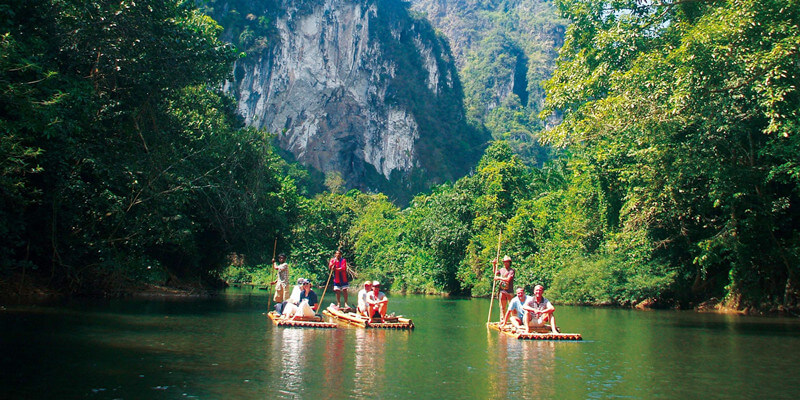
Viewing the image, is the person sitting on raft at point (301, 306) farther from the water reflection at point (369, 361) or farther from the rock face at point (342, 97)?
the rock face at point (342, 97)

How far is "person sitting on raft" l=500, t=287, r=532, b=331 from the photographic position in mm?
13094

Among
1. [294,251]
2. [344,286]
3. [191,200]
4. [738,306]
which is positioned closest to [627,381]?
[344,286]

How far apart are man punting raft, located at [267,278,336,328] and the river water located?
12.4 inches

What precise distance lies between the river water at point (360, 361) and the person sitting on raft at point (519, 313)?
525 millimetres

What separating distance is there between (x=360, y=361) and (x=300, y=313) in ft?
17.4

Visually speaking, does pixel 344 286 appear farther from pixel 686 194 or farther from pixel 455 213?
pixel 455 213

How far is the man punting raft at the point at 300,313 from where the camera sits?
14094 mm

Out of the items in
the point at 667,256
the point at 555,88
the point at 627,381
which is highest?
the point at 555,88

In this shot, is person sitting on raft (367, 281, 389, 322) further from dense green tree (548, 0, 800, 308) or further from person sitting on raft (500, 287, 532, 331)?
dense green tree (548, 0, 800, 308)

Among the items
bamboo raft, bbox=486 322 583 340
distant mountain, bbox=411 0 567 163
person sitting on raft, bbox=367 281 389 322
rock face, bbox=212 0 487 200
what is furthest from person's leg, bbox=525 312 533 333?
distant mountain, bbox=411 0 567 163

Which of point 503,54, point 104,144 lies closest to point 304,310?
point 104,144

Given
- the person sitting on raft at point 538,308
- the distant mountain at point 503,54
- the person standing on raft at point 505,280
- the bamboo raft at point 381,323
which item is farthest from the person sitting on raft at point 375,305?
the distant mountain at point 503,54

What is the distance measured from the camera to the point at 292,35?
329 feet

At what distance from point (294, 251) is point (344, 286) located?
30.2 m
